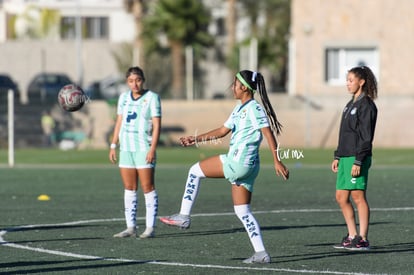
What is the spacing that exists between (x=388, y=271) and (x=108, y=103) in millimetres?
30711

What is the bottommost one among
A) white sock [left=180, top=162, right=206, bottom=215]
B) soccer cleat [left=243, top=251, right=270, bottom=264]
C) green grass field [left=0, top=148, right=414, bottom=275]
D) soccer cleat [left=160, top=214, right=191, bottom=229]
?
green grass field [left=0, top=148, right=414, bottom=275]

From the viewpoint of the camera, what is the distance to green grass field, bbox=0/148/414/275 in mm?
11906

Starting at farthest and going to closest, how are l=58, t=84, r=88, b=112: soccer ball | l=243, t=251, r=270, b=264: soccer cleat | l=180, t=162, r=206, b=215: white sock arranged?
l=58, t=84, r=88, b=112: soccer ball < l=180, t=162, r=206, b=215: white sock < l=243, t=251, r=270, b=264: soccer cleat

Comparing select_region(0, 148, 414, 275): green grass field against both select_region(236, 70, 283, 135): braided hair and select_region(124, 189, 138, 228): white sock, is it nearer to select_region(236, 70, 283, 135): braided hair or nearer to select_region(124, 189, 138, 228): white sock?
select_region(124, 189, 138, 228): white sock

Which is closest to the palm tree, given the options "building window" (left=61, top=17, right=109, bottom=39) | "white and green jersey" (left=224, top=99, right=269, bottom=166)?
"building window" (left=61, top=17, right=109, bottom=39)

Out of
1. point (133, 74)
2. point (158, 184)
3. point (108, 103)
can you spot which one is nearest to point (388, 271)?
point (133, 74)

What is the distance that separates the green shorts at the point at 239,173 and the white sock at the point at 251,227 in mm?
224

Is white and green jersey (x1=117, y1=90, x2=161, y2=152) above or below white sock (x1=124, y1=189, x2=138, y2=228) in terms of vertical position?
above

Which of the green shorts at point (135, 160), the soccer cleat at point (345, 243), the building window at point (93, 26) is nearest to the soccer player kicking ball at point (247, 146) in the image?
the soccer cleat at point (345, 243)

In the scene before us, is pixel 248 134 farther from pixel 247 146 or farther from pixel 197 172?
pixel 197 172

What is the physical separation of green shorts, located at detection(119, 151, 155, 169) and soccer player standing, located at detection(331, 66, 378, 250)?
250cm

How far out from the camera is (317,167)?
30.0 meters

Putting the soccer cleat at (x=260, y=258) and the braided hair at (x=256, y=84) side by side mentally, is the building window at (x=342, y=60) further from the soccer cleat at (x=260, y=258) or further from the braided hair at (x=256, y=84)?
the soccer cleat at (x=260, y=258)

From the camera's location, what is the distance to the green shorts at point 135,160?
1459 centimetres
